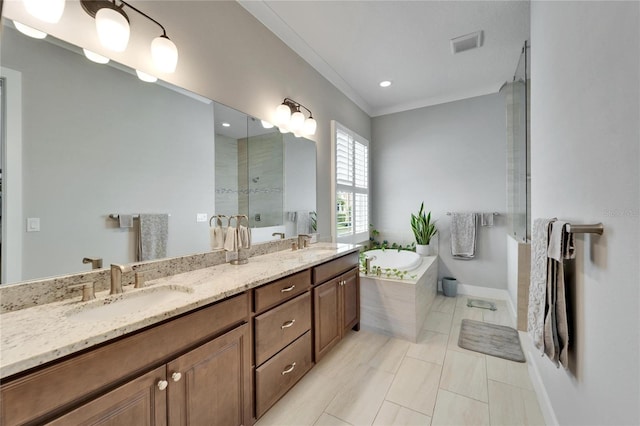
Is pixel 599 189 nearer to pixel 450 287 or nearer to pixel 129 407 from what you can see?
pixel 129 407

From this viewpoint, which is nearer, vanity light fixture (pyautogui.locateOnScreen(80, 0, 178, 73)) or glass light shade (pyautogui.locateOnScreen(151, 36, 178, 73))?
vanity light fixture (pyautogui.locateOnScreen(80, 0, 178, 73))

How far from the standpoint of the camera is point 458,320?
280cm

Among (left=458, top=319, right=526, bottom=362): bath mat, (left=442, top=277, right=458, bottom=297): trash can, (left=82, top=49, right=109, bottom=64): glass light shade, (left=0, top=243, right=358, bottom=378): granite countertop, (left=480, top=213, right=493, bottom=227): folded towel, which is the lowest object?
(left=458, top=319, right=526, bottom=362): bath mat

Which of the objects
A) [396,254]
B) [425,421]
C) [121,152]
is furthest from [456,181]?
[121,152]

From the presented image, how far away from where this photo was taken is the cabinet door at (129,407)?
761 mm

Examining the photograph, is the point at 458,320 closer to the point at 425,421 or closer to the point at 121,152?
the point at 425,421

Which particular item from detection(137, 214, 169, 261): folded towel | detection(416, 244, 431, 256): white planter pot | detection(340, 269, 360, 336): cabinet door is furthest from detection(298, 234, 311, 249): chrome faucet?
detection(416, 244, 431, 256): white planter pot

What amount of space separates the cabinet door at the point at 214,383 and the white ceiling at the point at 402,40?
2325mm

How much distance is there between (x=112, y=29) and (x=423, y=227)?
365 cm

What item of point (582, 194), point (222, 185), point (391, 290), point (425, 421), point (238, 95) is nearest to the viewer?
point (582, 194)

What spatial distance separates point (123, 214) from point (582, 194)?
2.04m

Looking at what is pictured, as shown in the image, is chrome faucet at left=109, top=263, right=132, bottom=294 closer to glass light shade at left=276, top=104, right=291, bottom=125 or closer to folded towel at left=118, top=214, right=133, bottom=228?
folded towel at left=118, top=214, right=133, bottom=228

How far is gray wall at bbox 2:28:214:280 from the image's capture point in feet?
3.43

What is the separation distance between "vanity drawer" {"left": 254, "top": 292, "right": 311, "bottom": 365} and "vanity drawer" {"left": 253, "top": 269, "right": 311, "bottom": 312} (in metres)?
0.04
